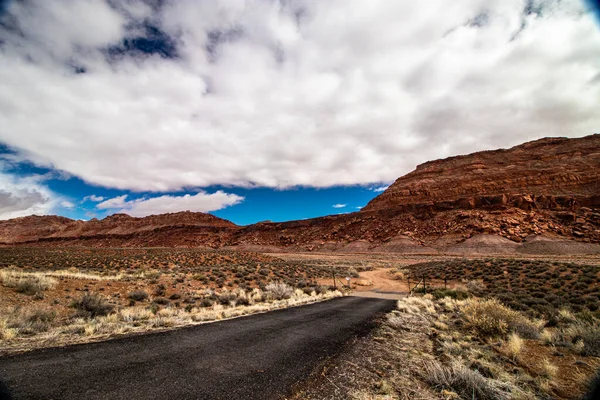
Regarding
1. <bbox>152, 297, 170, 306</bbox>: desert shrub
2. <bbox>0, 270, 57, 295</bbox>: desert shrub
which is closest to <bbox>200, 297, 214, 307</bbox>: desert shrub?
<bbox>152, 297, 170, 306</bbox>: desert shrub

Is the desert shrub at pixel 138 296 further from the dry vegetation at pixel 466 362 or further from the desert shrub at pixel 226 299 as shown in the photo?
the dry vegetation at pixel 466 362

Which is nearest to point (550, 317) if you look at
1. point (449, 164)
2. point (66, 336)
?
point (66, 336)

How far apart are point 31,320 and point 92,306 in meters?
1.99

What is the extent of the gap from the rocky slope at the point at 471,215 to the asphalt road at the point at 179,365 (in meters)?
58.9

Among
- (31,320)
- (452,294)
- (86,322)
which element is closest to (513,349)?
(452,294)

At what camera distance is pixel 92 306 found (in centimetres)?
1084

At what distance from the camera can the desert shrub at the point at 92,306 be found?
10773 mm

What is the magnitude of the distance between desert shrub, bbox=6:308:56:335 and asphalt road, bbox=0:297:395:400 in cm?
301

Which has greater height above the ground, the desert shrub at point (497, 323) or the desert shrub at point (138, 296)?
the desert shrub at point (138, 296)

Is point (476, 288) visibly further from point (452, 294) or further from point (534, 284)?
point (534, 284)

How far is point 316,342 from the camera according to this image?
24.2 feet

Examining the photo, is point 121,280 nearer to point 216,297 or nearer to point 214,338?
point 216,297

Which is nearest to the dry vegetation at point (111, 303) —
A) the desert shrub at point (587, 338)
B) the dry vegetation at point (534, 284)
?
the desert shrub at point (587, 338)

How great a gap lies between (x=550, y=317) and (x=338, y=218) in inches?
3182
